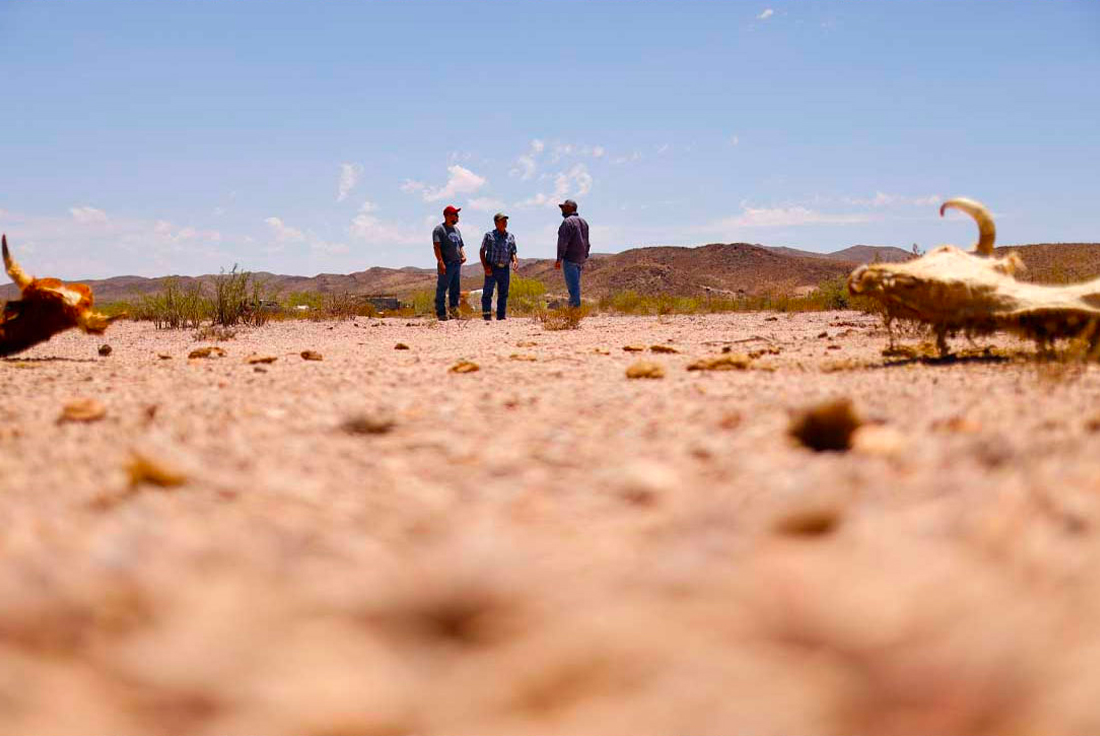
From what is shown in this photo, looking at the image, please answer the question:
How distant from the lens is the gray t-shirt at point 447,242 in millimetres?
10891

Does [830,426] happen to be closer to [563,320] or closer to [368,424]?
[368,424]

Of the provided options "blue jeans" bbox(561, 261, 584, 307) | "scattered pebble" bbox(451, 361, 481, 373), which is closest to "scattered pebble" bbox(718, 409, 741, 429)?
"scattered pebble" bbox(451, 361, 481, 373)

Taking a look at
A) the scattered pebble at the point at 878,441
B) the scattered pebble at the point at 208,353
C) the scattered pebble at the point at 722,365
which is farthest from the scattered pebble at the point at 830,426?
the scattered pebble at the point at 208,353

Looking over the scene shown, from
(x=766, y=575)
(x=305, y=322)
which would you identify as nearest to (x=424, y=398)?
(x=766, y=575)

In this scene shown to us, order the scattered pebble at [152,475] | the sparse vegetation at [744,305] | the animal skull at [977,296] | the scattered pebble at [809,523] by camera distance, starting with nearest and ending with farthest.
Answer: the scattered pebble at [809,523] < the scattered pebble at [152,475] < the animal skull at [977,296] < the sparse vegetation at [744,305]

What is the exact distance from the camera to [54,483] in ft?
5.10

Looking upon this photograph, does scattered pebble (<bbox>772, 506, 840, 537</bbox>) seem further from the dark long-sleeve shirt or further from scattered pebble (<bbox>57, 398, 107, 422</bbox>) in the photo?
the dark long-sleeve shirt

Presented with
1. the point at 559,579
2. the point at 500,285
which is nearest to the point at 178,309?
the point at 500,285

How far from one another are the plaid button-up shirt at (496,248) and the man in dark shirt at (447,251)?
1.22ft

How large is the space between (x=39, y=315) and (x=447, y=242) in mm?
6558

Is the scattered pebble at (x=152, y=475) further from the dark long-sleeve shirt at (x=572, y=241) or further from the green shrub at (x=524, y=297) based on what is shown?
the green shrub at (x=524, y=297)

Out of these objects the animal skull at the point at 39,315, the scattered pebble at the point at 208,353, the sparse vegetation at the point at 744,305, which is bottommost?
the scattered pebble at the point at 208,353

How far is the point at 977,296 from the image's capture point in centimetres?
327

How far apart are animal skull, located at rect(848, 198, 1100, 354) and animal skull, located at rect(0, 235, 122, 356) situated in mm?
4733
